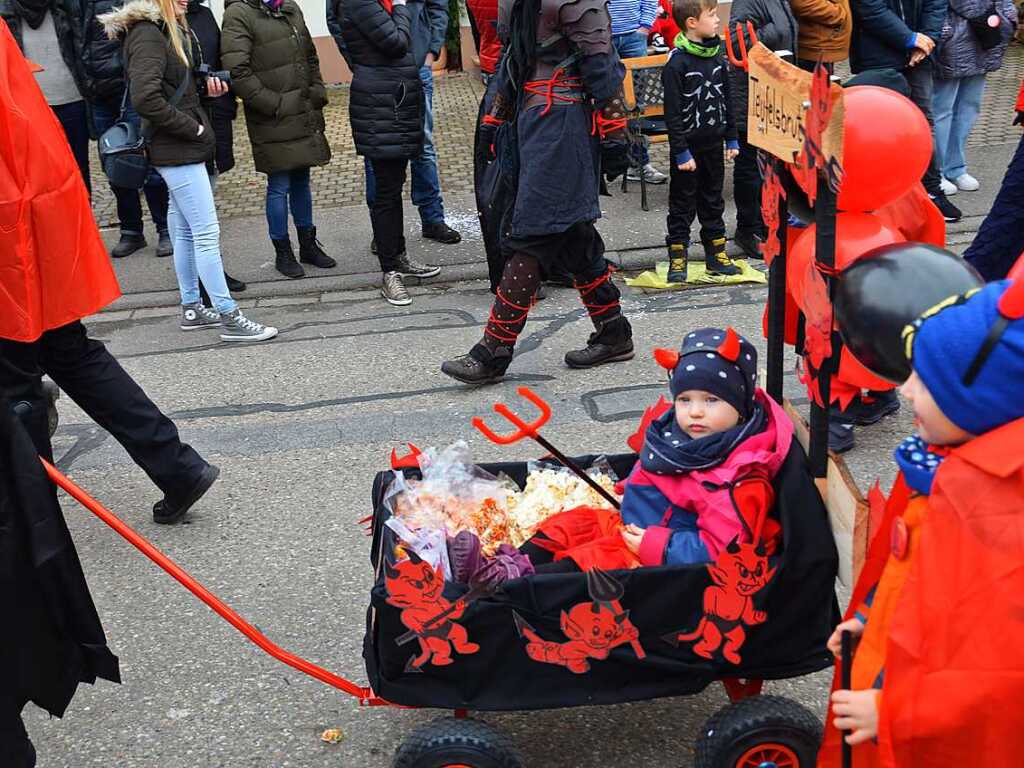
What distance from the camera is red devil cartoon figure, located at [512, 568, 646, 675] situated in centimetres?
247

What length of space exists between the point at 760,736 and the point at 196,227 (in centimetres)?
429

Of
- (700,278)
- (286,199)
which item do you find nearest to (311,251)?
(286,199)

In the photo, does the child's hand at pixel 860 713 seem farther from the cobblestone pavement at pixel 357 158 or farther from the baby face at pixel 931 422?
the cobblestone pavement at pixel 357 158

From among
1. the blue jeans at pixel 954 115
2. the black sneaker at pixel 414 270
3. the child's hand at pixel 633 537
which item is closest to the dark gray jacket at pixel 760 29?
the blue jeans at pixel 954 115

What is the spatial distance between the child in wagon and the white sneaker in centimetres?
564

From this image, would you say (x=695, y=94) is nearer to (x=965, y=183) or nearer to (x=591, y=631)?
(x=965, y=183)

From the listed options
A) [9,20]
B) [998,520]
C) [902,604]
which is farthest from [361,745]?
[9,20]

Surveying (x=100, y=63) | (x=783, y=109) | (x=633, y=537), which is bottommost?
(x=633, y=537)

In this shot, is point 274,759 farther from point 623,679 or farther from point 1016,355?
point 1016,355

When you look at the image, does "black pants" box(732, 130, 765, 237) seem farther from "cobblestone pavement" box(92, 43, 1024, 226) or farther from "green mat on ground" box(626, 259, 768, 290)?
"cobblestone pavement" box(92, 43, 1024, 226)

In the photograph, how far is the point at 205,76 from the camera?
6367mm

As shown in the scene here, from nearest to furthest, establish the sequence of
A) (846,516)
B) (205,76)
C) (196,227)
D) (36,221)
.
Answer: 1. (846,516)
2. (36,221)
3. (196,227)
4. (205,76)

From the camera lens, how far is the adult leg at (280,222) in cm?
696

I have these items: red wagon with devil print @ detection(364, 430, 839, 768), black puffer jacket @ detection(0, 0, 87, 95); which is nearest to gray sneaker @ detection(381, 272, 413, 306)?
black puffer jacket @ detection(0, 0, 87, 95)
